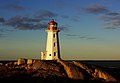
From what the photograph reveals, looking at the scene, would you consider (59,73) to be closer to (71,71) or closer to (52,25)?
(71,71)

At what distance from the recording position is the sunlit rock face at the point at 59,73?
1801 inches

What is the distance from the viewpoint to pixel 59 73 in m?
46.9

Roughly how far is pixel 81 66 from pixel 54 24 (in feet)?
54.9

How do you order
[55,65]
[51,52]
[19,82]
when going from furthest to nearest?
[51,52] < [55,65] < [19,82]

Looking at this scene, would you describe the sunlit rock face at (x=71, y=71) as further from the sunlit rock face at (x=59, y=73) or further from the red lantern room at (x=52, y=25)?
the red lantern room at (x=52, y=25)

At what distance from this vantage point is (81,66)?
50.5m

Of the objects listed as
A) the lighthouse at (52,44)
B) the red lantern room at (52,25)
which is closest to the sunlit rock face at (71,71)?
the lighthouse at (52,44)

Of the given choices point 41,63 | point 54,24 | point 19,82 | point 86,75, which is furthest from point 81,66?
point 54,24

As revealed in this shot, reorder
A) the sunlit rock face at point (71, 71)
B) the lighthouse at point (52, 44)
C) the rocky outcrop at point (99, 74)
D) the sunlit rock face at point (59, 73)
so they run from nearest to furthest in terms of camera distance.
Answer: the sunlit rock face at point (59, 73), the sunlit rock face at point (71, 71), the rocky outcrop at point (99, 74), the lighthouse at point (52, 44)

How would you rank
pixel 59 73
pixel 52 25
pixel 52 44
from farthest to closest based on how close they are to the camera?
pixel 52 25 → pixel 52 44 → pixel 59 73

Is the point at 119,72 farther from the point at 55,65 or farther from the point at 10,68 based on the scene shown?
the point at 10,68

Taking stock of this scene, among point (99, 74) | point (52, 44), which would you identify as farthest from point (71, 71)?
point (52, 44)

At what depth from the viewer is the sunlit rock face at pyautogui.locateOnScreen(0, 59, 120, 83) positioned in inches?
1801

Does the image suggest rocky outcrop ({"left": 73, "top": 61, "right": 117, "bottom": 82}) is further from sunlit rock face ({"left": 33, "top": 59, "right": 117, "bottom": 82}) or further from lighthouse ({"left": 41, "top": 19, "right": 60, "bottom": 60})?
lighthouse ({"left": 41, "top": 19, "right": 60, "bottom": 60})
